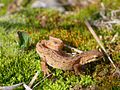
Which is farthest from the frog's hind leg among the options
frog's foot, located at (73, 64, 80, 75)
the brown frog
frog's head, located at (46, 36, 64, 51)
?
frog's head, located at (46, 36, 64, 51)

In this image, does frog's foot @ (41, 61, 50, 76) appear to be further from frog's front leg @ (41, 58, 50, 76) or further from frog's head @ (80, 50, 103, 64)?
frog's head @ (80, 50, 103, 64)

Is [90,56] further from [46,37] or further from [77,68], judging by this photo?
[46,37]

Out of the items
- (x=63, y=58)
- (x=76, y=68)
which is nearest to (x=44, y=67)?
(x=63, y=58)

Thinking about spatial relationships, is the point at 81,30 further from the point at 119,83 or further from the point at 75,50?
the point at 119,83

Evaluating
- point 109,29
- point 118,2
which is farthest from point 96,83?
point 118,2

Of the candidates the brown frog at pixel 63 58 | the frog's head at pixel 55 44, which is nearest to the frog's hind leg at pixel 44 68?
the brown frog at pixel 63 58

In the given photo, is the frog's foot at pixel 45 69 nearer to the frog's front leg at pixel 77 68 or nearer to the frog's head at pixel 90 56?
the frog's front leg at pixel 77 68
